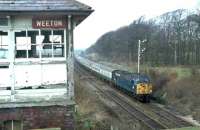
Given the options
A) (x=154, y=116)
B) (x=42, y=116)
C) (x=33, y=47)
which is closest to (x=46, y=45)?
(x=33, y=47)

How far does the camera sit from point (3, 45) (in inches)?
616

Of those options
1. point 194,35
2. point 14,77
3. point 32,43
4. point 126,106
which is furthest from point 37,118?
point 194,35

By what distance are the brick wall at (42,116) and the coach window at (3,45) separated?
1913 mm

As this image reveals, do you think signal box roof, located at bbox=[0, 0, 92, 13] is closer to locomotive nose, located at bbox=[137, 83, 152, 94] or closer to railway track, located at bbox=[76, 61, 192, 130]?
railway track, located at bbox=[76, 61, 192, 130]

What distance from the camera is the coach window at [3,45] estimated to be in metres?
15.6

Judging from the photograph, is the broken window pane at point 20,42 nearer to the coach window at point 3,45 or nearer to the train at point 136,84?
the coach window at point 3,45

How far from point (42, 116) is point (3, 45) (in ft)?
9.41

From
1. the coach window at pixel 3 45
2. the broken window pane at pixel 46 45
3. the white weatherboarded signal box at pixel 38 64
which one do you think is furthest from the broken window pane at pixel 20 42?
the broken window pane at pixel 46 45

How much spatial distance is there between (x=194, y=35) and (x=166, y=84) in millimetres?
21169

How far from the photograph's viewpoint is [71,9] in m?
15.5

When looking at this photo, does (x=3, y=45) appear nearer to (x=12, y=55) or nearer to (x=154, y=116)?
(x=12, y=55)

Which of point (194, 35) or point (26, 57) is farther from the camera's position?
point (194, 35)

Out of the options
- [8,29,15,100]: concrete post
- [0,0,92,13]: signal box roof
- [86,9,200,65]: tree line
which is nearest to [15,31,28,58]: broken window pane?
[8,29,15,100]: concrete post

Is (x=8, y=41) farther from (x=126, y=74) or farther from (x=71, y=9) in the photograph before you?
(x=126, y=74)
